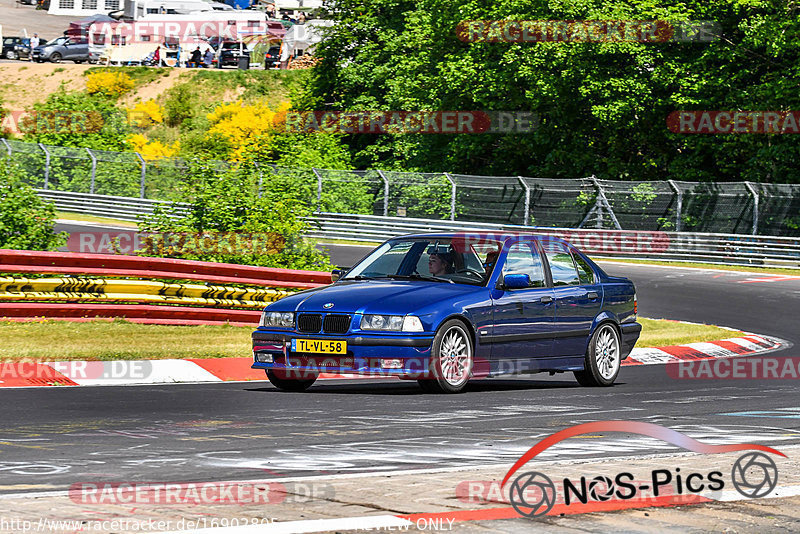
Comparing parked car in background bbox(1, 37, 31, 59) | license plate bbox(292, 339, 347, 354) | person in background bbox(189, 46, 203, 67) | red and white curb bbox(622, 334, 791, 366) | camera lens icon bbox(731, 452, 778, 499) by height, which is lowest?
red and white curb bbox(622, 334, 791, 366)

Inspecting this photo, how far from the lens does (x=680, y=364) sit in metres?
15.0

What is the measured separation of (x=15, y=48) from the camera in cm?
8606

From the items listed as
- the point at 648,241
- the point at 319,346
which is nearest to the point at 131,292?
the point at 319,346

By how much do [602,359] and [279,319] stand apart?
3562 mm

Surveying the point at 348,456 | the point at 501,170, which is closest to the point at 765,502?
the point at 348,456

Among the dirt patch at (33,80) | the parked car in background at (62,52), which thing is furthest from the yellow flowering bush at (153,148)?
the parked car in background at (62,52)

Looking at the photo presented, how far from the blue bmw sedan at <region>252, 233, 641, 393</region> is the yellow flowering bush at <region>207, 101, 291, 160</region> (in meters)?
44.5

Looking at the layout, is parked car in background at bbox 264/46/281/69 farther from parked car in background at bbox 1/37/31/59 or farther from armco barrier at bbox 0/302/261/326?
armco barrier at bbox 0/302/261/326

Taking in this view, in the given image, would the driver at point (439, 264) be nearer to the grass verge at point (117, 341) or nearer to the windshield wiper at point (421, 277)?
the windshield wiper at point (421, 277)

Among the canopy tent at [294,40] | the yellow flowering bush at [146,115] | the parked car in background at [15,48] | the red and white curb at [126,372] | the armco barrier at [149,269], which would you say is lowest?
the red and white curb at [126,372]

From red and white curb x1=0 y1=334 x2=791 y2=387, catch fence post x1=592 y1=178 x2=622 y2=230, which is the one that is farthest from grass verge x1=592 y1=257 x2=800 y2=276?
red and white curb x1=0 y1=334 x2=791 y2=387

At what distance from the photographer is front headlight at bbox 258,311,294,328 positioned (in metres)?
10.8

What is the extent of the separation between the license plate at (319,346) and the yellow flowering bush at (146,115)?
66.9 metres

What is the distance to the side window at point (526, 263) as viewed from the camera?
1177 centimetres
